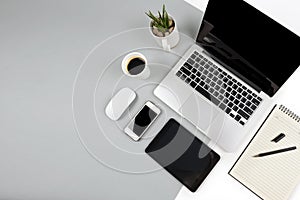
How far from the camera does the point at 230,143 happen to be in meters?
1.00

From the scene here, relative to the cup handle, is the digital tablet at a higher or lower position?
lower

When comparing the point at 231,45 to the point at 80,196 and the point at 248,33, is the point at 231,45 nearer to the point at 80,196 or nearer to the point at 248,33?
the point at 248,33

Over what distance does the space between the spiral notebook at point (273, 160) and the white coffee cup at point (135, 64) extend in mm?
360

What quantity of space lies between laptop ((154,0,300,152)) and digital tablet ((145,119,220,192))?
4 cm

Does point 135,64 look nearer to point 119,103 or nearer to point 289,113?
point 119,103

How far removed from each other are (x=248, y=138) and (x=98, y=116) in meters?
0.43

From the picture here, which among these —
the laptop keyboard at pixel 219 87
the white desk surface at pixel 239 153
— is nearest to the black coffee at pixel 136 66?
the laptop keyboard at pixel 219 87

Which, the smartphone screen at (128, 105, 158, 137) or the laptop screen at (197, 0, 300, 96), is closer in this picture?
the laptop screen at (197, 0, 300, 96)

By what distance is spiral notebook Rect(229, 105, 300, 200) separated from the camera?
97 centimetres

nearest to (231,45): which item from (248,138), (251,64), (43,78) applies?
(251,64)

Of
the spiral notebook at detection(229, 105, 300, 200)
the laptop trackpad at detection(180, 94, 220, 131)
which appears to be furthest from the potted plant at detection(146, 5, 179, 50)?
the spiral notebook at detection(229, 105, 300, 200)

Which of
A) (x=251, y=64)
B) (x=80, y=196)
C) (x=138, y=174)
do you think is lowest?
(x=80, y=196)

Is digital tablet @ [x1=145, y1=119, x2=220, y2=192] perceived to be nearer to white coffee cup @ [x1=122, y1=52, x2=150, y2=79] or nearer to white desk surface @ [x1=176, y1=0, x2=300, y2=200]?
white desk surface @ [x1=176, y1=0, x2=300, y2=200]

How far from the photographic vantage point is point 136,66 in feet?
3.38
